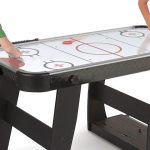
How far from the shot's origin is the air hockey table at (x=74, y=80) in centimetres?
249

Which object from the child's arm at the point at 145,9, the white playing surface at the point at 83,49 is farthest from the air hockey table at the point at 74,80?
the child's arm at the point at 145,9

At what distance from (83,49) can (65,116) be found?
380mm

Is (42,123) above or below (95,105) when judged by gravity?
above

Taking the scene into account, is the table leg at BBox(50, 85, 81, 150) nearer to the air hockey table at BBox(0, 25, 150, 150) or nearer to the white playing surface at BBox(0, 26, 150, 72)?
the air hockey table at BBox(0, 25, 150, 150)

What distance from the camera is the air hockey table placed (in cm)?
249

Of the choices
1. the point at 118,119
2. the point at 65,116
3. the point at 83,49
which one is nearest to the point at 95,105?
the point at 118,119

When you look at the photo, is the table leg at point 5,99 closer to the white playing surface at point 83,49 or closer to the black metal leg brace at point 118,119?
the white playing surface at point 83,49

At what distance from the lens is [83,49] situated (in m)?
2.84

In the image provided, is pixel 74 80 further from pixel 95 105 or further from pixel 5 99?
pixel 95 105

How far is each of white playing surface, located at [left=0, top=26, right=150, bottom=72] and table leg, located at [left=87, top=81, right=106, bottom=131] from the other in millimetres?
328

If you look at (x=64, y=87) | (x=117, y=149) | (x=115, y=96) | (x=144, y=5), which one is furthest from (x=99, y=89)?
(x=64, y=87)

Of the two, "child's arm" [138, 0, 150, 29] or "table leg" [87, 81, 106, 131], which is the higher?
"child's arm" [138, 0, 150, 29]

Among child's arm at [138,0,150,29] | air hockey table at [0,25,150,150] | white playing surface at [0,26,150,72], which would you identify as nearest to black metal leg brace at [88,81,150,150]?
air hockey table at [0,25,150,150]

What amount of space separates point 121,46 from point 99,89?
17.6 inches
